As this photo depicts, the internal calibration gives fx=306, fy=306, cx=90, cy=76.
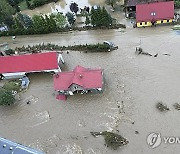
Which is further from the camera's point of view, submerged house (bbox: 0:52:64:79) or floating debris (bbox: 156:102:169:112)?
submerged house (bbox: 0:52:64:79)

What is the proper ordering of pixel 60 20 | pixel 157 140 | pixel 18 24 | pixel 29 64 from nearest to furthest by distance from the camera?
1. pixel 157 140
2. pixel 29 64
3. pixel 60 20
4. pixel 18 24

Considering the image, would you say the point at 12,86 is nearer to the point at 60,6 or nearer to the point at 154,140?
the point at 154,140

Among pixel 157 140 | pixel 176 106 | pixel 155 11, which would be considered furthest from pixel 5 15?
pixel 157 140

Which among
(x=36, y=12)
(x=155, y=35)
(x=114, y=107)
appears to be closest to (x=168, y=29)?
(x=155, y=35)

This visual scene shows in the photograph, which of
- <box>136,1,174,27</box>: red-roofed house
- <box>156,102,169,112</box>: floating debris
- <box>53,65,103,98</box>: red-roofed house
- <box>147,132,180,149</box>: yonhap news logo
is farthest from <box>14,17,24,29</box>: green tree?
<box>147,132,180,149</box>: yonhap news logo

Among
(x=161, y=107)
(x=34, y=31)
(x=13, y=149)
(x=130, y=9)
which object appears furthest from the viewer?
(x=130, y=9)

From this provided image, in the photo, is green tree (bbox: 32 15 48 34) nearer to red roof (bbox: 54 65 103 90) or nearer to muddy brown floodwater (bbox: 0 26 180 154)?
muddy brown floodwater (bbox: 0 26 180 154)
